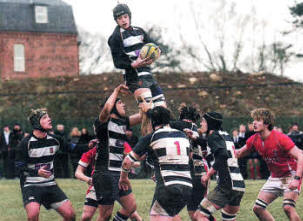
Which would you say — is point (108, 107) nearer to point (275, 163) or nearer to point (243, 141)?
point (275, 163)

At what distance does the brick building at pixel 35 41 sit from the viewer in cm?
4781

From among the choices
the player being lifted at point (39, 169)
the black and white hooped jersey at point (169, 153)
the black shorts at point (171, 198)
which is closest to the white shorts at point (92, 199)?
the player being lifted at point (39, 169)

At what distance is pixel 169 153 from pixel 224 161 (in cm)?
169

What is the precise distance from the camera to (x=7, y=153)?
22938 mm

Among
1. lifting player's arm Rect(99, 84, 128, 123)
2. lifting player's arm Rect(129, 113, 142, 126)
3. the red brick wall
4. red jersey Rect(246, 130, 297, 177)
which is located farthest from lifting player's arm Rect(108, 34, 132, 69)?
the red brick wall

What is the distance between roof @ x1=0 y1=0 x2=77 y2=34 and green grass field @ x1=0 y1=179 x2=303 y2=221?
30.5 metres

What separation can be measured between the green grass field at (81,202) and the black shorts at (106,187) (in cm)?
327

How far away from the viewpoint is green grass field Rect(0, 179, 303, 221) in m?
12.7

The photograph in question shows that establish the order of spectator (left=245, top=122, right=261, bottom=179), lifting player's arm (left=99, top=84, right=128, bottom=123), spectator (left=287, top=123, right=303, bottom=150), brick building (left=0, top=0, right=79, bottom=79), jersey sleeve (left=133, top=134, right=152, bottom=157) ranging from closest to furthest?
jersey sleeve (left=133, top=134, right=152, bottom=157)
lifting player's arm (left=99, top=84, right=128, bottom=123)
spectator (left=287, top=123, right=303, bottom=150)
spectator (left=245, top=122, right=261, bottom=179)
brick building (left=0, top=0, right=79, bottom=79)

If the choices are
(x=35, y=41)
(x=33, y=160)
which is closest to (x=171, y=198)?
(x=33, y=160)

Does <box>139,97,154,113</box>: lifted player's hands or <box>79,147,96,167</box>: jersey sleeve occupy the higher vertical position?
<box>139,97,154,113</box>: lifted player's hands

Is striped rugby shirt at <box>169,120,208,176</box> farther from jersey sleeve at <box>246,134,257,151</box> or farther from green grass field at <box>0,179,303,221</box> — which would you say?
green grass field at <box>0,179,303,221</box>

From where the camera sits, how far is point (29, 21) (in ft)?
161

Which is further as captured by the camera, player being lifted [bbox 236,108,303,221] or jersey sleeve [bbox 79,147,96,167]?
jersey sleeve [bbox 79,147,96,167]
